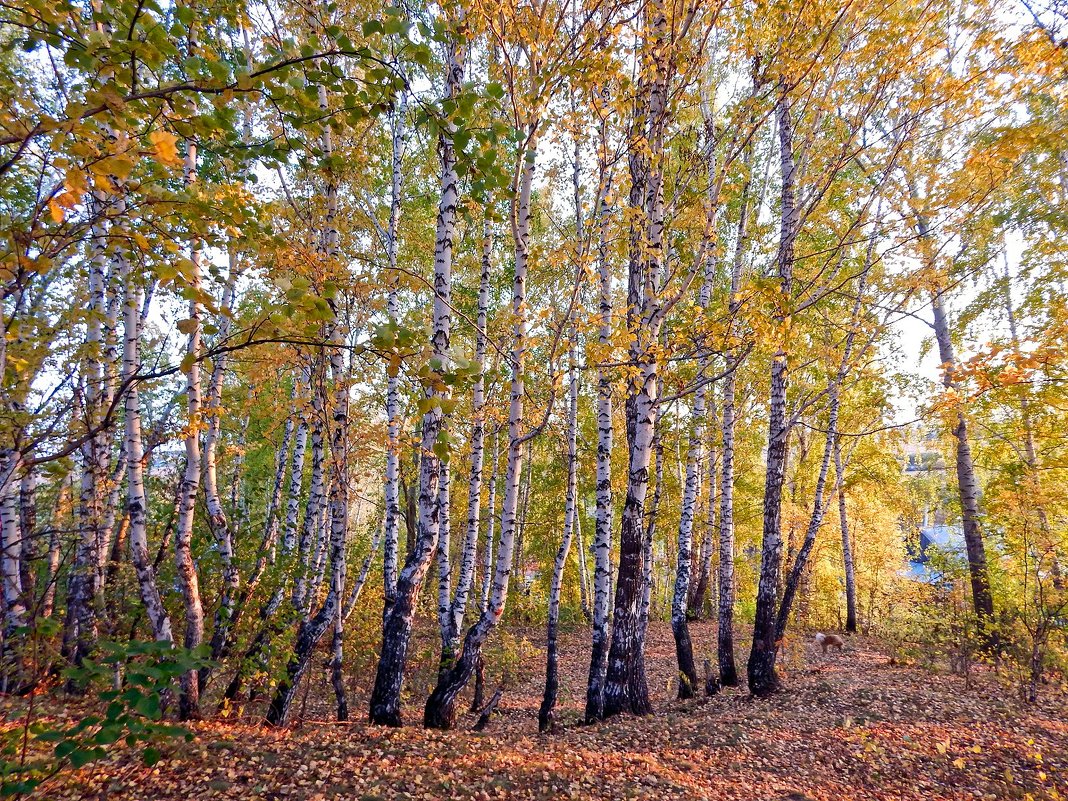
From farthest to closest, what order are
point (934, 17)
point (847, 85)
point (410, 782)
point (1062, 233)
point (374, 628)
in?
point (374, 628)
point (1062, 233)
point (847, 85)
point (934, 17)
point (410, 782)

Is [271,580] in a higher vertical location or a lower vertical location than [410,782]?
higher

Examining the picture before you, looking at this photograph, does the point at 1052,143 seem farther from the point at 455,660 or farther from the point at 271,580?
the point at 271,580

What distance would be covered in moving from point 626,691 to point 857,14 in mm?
10040

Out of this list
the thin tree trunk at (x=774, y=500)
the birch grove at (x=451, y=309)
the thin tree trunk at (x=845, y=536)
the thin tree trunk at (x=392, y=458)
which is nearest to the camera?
the birch grove at (x=451, y=309)

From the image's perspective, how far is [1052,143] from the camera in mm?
5137

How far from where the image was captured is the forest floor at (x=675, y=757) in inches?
173

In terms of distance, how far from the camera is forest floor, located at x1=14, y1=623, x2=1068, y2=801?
173 inches

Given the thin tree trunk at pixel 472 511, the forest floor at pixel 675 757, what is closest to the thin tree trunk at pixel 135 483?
the forest floor at pixel 675 757

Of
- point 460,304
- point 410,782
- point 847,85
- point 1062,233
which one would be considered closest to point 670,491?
point 460,304

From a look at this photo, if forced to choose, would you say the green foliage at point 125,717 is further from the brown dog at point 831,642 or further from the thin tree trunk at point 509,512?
the brown dog at point 831,642

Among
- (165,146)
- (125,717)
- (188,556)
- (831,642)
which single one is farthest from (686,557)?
(165,146)

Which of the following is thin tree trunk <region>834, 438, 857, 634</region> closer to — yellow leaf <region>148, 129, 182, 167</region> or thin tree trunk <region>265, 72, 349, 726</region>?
thin tree trunk <region>265, 72, 349, 726</region>

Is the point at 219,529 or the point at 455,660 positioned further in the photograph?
the point at 455,660

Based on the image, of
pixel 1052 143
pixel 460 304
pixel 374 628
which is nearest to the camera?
pixel 1052 143
